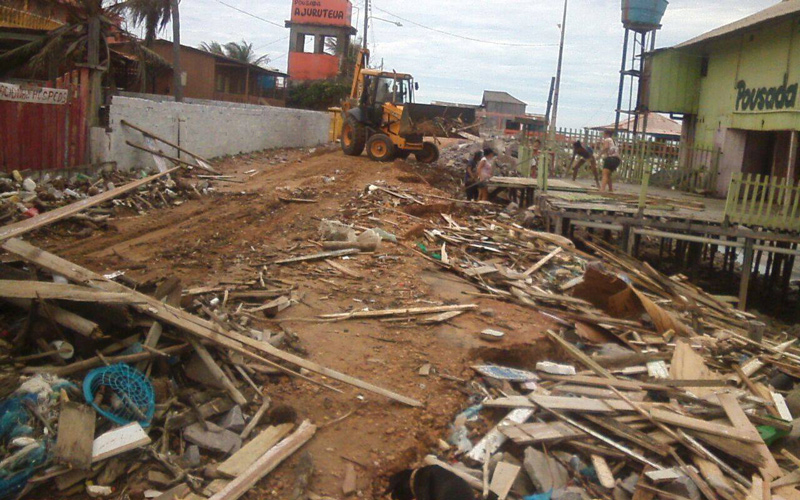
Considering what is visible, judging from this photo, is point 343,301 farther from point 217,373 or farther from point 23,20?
point 23,20

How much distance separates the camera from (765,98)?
19.3 meters

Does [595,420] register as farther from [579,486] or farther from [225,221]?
[225,221]

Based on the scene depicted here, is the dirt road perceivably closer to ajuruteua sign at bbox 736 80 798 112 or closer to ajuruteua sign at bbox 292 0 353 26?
ajuruteua sign at bbox 736 80 798 112

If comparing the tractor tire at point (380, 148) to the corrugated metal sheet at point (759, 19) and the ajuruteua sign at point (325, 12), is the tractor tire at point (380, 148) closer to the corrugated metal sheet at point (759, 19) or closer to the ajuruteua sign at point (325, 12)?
the corrugated metal sheet at point (759, 19)

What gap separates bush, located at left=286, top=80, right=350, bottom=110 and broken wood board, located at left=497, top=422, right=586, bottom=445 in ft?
139

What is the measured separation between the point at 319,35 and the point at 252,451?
5393cm

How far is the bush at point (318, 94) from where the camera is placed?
47.9m

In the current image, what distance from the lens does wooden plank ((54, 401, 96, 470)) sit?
4.70m

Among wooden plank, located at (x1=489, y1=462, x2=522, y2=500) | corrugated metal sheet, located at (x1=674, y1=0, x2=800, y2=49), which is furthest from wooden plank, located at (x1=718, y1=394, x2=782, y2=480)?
corrugated metal sheet, located at (x1=674, y1=0, x2=800, y2=49)

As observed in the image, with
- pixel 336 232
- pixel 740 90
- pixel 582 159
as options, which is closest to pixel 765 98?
pixel 740 90

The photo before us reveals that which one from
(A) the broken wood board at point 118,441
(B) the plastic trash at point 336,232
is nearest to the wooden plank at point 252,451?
(A) the broken wood board at point 118,441

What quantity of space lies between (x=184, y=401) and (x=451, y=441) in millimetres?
2361

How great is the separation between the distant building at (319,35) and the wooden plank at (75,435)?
51045mm

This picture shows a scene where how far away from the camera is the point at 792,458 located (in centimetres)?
665
